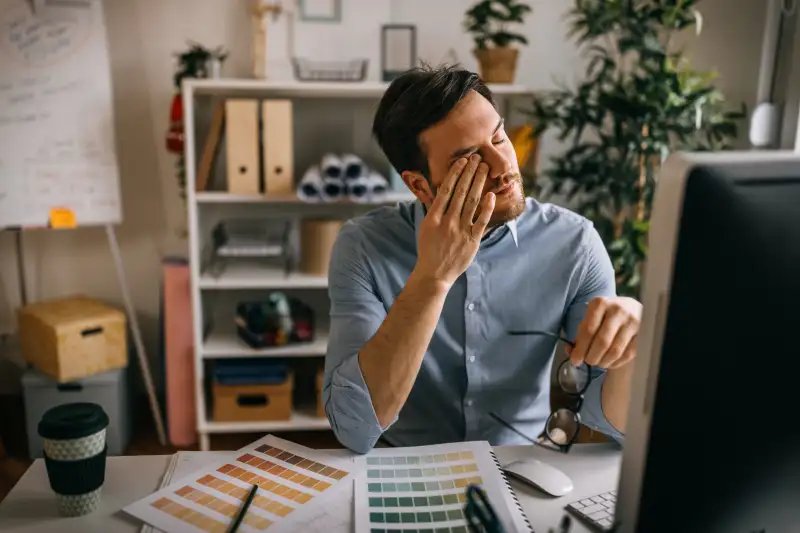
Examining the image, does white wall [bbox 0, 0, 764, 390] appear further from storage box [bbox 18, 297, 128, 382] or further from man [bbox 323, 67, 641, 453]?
man [bbox 323, 67, 641, 453]

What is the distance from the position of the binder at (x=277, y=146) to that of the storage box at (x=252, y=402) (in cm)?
71

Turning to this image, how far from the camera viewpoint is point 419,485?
904mm

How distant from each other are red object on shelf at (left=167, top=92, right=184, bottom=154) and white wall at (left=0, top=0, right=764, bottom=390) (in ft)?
0.87

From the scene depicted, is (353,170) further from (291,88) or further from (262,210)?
(262,210)

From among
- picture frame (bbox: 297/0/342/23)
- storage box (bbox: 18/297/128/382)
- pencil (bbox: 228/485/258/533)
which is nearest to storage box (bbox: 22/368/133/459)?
storage box (bbox: 18/297/128/382)

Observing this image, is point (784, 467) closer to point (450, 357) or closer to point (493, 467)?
point (493, 467)

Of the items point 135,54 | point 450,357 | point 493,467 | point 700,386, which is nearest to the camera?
point 700,386

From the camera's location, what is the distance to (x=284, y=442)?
3.33 ft

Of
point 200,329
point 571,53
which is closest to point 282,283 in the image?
point 200,329

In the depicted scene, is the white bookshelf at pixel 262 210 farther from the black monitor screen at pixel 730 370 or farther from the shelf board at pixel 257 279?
the black monitor screen at pixel 730 370

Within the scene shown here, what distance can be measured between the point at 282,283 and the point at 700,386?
6.71 feet

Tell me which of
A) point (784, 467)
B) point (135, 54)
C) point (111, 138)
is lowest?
point (784, 467)

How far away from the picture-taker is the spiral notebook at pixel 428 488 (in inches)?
32.6

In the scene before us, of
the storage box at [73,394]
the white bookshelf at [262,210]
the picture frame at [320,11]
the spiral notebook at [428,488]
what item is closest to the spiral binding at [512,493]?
the spiral notebook at [428,488]
